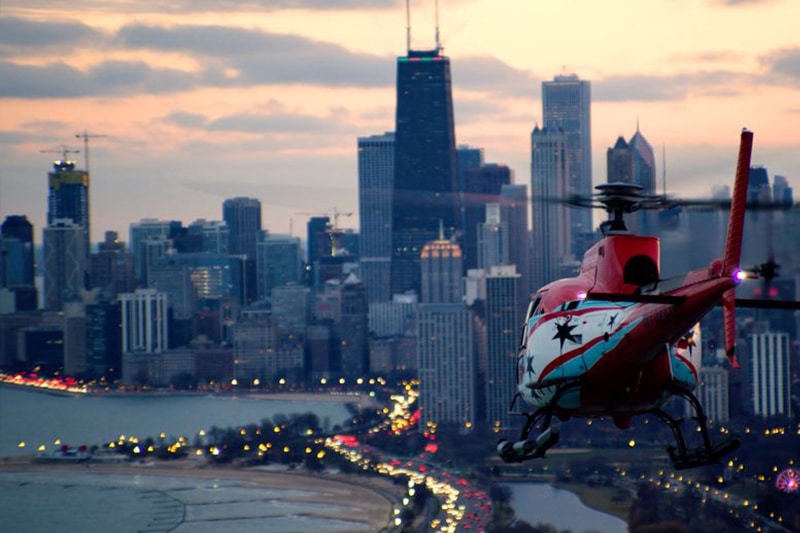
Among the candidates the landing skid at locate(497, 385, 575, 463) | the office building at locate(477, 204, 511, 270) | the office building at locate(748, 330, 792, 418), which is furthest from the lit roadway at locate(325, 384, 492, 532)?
the landing skid at locate(497, 385, 575, 463)

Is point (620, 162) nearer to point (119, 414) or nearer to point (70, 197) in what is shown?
point (119, 414)

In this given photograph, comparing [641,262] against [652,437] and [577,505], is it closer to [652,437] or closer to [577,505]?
[577,505]

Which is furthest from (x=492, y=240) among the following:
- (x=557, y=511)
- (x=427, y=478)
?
A: (x=557, y=511)

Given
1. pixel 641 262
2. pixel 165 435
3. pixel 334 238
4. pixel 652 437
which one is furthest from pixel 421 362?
pixel 641 262

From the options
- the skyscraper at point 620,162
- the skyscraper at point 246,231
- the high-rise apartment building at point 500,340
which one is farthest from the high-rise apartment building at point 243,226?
the skyscraper at point 620,162

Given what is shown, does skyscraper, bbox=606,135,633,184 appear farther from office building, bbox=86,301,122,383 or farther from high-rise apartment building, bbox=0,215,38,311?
high-rise apartment building, bbox=0,215,38,311
